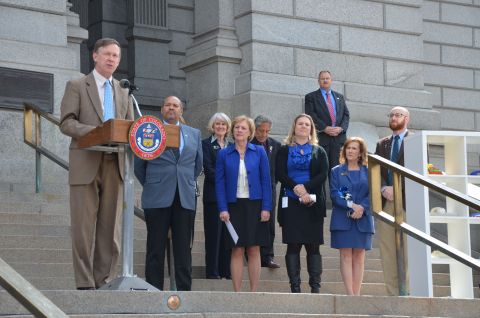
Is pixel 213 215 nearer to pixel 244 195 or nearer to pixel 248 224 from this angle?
pixel 244 195

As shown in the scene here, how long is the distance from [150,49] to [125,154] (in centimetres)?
1122

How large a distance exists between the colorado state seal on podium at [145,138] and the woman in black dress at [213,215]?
3026 mm

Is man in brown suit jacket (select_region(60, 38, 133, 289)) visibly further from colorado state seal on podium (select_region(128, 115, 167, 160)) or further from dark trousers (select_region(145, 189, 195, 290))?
dark trousers (select_region(145, 189, 195, 290))

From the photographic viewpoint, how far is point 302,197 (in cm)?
1059

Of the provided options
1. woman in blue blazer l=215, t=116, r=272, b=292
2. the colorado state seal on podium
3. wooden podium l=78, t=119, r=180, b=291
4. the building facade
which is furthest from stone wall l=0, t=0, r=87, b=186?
the colorado state seal on podium

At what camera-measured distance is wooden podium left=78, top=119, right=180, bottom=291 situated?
7980 mm

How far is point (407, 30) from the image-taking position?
61.8 ft

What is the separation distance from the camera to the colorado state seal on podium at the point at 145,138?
8.09 metres

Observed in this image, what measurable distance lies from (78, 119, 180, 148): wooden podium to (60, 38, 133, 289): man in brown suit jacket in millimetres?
310

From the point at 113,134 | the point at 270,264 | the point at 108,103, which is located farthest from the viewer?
the point at 270,264

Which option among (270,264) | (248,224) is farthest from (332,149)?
(248,224)

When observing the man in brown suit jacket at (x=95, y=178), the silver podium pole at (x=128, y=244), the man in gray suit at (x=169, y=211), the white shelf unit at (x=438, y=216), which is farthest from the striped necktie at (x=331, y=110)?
the silver podium pole at (x=128, y=244)

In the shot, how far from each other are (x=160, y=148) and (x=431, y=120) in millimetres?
10937

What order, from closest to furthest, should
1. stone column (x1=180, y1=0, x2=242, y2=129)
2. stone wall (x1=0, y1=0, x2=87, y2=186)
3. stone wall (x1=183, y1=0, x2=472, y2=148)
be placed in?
stone wall (x1=0, y1=0, x2=87, y2=186)
stone wall (x1=183, y1=0, x2=472, y2=148)
stone column (x1=180, y1=0, x2=242, y2=129)
